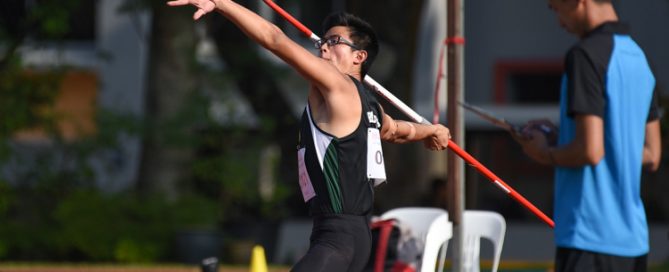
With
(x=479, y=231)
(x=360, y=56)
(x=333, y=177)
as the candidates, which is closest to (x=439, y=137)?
(x=360, y=56)

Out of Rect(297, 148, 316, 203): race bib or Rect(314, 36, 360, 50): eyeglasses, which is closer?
Rect(297, 148, 316, 203): race bib

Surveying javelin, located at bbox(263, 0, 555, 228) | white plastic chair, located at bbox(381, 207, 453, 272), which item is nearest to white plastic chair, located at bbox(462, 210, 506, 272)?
white plastic chair, located at bbox(381, 207, 453, 272)

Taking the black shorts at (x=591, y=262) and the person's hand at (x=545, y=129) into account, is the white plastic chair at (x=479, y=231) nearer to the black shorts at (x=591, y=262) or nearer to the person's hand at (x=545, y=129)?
the person's hand at (x=545, y=129)

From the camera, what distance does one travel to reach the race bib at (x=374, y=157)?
5.03m

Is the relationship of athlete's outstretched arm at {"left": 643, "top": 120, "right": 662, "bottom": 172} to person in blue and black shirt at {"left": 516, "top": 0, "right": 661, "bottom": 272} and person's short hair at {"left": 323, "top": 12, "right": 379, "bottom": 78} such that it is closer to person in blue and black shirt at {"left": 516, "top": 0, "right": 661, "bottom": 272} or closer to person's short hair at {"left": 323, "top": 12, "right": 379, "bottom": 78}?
person in blue and black shirt at {"left": 516, "top": 0, "right": 661, "bottom": 272}

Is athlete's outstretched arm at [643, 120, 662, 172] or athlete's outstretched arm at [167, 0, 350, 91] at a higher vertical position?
athlete's outstretched arm at [167, 0, 350, 91]

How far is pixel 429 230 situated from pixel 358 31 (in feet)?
6.59

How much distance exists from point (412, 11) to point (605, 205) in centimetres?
1297

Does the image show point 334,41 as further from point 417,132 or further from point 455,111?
point 455,111

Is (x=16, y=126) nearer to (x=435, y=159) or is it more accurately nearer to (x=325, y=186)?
(x=435, y=159)

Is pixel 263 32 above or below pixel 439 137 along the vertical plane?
above

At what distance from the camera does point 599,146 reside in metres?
3.87

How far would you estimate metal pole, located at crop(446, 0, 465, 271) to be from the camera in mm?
6703

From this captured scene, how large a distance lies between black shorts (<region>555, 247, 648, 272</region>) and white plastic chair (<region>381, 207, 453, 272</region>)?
2.95 meters
